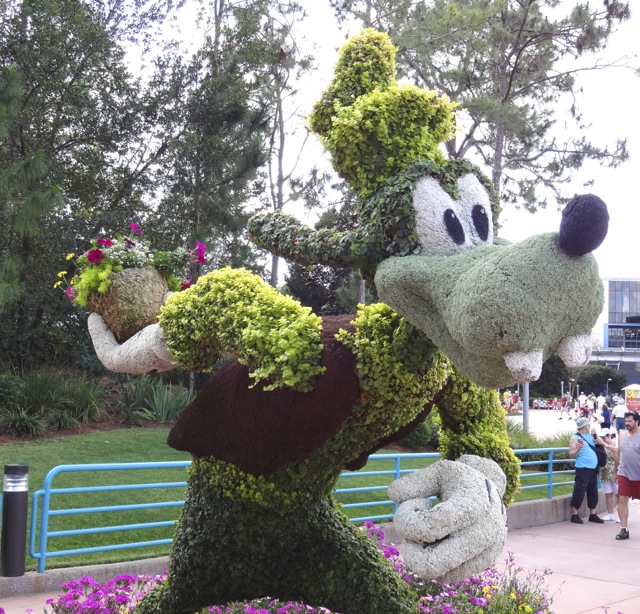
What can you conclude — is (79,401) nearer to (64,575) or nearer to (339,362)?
(64,575)

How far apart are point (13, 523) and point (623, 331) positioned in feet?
198

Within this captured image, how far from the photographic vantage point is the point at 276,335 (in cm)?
291

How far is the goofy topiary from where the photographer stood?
9.09 feet

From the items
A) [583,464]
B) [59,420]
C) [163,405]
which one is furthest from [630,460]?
[59,420]

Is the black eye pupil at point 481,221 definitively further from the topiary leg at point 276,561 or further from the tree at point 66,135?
the tree at point 66,135

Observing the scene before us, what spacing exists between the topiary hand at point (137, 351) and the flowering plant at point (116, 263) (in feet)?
0.79

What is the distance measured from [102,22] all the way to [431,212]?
14.1 metres

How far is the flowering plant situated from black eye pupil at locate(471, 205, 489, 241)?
4.97ft

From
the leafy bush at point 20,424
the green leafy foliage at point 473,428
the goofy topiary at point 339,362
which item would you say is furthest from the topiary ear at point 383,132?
the leafy bush at point 20,424

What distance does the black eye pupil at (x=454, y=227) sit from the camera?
2.78 meters

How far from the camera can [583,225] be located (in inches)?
89.4

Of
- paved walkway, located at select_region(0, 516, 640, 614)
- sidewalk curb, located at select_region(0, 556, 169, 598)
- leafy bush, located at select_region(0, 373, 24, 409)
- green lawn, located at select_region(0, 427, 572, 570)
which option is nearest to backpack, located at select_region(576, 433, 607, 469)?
paved walkway, located at select_region(0, 516, 640, 614)

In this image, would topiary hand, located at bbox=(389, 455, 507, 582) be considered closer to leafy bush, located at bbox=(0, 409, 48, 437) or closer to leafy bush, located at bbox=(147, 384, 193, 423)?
leafy bush, located at bbox=(0, 409, 48, 437)

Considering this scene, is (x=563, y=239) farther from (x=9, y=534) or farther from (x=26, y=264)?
(x=26, y=264)
